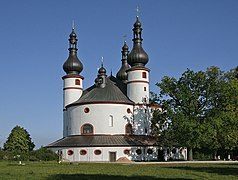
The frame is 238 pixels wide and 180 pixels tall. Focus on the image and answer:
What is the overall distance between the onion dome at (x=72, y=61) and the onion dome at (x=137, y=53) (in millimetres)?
8502

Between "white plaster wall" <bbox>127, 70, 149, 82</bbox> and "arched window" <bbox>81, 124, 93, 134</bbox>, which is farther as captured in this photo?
"white plaster wall" <bbox>127, 70, 149, 82</bbox>

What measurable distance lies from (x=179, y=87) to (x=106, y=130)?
12.8 metres

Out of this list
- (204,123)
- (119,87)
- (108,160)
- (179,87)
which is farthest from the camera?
(119,87)

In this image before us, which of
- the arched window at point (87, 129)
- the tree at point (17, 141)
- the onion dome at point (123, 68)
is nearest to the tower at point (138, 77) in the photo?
the arched window at point (87, 129)

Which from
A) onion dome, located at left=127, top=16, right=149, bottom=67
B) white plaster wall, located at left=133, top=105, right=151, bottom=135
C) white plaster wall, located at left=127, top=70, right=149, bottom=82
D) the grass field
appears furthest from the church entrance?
the grass field

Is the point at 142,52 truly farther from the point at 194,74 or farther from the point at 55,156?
the point at 55,156

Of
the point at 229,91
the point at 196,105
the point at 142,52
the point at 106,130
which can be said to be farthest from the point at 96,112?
the point at 229,91

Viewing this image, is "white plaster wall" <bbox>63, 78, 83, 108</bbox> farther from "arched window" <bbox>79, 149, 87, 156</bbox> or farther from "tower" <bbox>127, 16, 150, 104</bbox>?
"arched window" <bbox>79, 149, 87, 156</bbox>

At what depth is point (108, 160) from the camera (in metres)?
51.2

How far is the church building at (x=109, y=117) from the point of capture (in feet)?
170

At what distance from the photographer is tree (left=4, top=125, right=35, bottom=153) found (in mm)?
75912

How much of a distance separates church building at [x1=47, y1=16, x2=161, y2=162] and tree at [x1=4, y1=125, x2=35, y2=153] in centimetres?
2001

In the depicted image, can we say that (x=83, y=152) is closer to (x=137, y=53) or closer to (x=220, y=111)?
(x=137, y=53)

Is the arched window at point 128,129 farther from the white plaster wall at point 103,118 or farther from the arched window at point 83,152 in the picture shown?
the arched window at point 83,152
